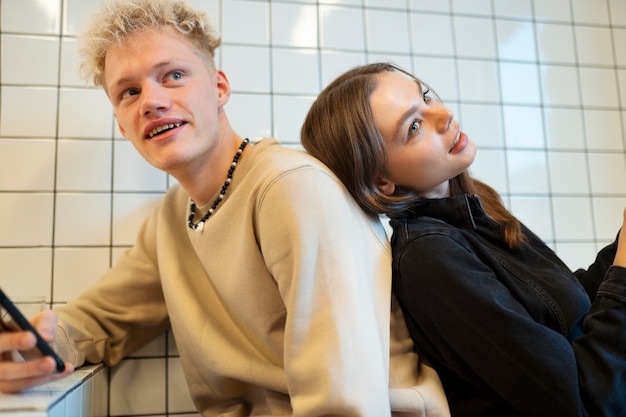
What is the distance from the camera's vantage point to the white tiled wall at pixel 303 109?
4.16 ft

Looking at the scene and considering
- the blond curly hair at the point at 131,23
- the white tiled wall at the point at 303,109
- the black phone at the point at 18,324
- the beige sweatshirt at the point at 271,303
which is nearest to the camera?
the black phone at the point at 18,324

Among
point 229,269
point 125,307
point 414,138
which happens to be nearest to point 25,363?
point 229,269

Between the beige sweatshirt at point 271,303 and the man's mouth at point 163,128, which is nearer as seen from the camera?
the beige sweatshirt at point 271,303

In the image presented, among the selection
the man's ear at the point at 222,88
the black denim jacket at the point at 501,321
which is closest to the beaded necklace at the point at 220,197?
the man's ear at the point at 222,88

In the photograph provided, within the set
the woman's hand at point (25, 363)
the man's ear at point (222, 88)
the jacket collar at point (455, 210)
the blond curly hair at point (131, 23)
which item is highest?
the blond curly hair at point (131, 23)

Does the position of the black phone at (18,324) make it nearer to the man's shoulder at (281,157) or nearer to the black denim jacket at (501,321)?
the man's shoulder at (281,157)

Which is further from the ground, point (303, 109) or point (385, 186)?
point (303, 109)

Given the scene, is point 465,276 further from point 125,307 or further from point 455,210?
point 125,307

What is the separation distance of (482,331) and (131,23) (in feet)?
2.72

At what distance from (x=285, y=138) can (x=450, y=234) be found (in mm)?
594

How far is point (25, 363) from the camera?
71 centimetres

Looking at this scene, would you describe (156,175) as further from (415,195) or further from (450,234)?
(450,234)

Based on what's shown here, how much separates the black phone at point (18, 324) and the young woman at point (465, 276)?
0.55 meters

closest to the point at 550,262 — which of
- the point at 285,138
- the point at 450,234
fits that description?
the point at 450,234
